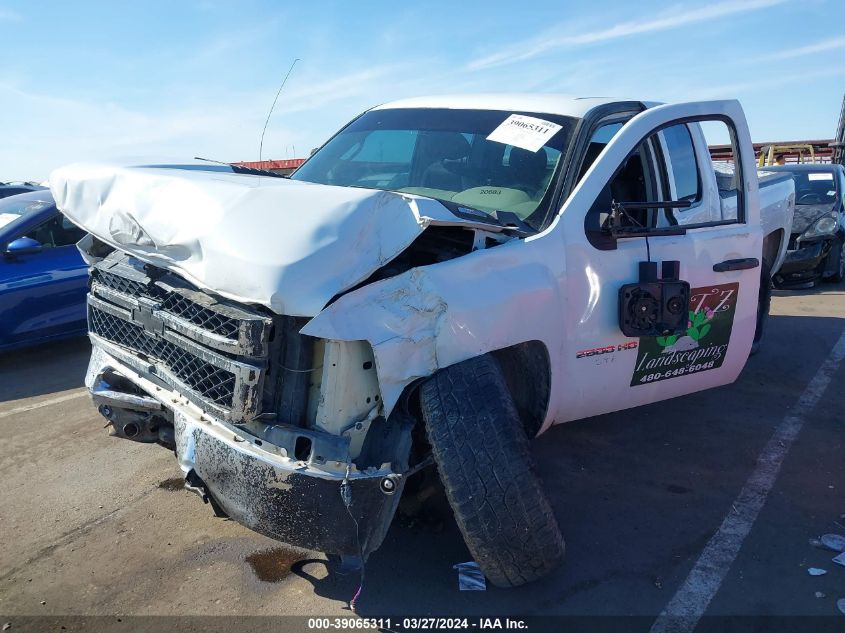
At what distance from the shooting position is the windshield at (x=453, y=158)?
3.49 m

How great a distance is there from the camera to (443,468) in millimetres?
2637

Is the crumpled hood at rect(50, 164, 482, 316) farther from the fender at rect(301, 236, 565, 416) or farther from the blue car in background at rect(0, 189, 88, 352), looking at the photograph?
the blue car in background at rect(0, 189, 88, 352)

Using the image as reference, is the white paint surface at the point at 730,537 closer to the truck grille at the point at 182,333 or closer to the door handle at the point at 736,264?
the door handle at the point at 736,264

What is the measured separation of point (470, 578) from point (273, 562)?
0.90 metres

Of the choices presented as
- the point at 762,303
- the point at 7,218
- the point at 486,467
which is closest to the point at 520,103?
the point at 486,467

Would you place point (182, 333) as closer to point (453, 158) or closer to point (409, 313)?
point (409, 313)

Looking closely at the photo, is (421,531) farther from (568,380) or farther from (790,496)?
(790,496)

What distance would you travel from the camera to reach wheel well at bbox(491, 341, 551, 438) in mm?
3189

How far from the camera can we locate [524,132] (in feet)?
11.8

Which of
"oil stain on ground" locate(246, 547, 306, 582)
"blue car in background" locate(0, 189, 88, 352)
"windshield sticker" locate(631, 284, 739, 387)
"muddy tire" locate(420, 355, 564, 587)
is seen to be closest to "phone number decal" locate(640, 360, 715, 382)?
"windshield sticker" locate(631, 284, 739, 387)

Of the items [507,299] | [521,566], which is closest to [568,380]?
[507,299]

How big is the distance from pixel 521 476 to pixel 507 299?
2.29 ft

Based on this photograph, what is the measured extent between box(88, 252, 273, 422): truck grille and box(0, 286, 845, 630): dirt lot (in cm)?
87

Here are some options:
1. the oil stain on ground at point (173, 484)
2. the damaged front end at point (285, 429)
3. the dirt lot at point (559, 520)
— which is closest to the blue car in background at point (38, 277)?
the dirt lot at point (559, 520)
